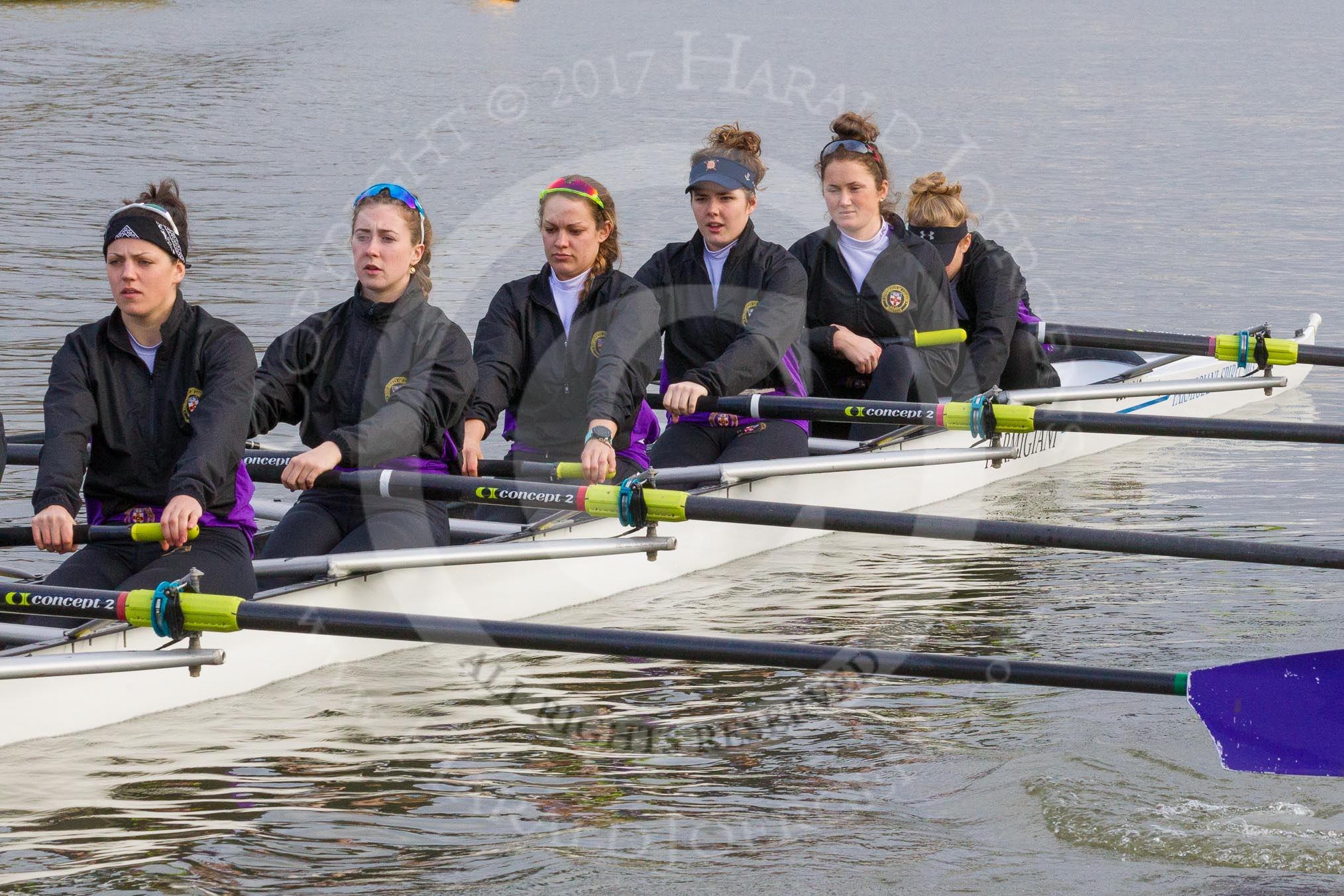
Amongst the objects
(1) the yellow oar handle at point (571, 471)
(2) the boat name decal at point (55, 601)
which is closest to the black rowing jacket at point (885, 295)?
(1) the yellow oar handle at point (571, 471)

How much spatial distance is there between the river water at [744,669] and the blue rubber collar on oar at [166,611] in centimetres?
51

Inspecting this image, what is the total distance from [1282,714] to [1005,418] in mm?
2661

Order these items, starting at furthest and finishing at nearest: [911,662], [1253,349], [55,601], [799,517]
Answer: [1253,349] → [799,517] → [55,601] → [911,662]

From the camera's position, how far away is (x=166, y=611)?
4.27 meters

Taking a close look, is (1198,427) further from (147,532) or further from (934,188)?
(147,532)

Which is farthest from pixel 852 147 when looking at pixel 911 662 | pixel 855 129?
pixel 911 662

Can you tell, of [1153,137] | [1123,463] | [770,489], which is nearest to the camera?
[770,489]

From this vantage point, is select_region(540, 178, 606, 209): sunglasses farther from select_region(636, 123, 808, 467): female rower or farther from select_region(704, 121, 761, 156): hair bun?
select_region(704, 121, 761, 156): hair bun

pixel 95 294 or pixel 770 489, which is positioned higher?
pixel 95 294

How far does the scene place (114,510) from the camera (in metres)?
4.95

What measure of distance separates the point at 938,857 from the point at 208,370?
2468mm

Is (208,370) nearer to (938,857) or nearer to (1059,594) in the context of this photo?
(938,857)

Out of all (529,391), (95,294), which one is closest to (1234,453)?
(529,391)

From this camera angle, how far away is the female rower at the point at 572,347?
6000 mm
